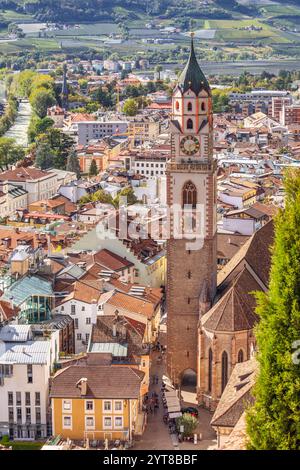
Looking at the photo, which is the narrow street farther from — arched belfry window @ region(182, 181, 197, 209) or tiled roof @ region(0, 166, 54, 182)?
tiled roof @ region(0, 166, 54, 182)

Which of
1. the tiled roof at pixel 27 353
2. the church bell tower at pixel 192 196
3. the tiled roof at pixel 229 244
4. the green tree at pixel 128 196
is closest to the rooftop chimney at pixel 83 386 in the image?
the tiled roof at pixel 27 353

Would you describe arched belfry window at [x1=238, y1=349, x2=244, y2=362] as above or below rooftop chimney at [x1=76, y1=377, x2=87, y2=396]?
below

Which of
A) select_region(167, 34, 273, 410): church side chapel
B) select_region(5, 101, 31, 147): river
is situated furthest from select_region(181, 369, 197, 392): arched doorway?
select_region(5, 101, 31, 147): river

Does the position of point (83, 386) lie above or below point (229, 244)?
above

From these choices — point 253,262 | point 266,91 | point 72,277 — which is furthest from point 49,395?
point 266,91

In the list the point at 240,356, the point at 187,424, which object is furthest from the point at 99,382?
the point at 240,356

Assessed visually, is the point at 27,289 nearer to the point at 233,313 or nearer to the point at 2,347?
the point at 2,347

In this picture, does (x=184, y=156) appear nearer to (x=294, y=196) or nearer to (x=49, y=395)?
(x=49, y=395)
